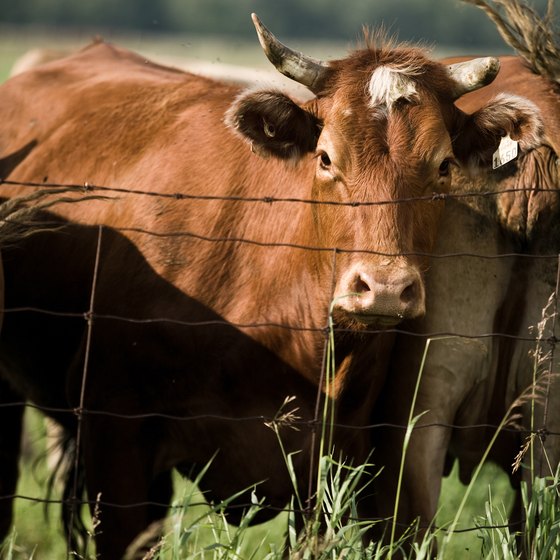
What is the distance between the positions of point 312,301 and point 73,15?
59.5 meters

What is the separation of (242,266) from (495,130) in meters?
1.23

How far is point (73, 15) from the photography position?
62.0 metres

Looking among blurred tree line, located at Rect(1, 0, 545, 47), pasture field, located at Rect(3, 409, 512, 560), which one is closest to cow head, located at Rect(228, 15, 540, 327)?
pasture field, located at Rect(3, 409, 512, 560)

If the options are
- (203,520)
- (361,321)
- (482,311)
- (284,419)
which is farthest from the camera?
(203,520)

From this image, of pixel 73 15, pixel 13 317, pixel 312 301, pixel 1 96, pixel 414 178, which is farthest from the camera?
pixel 73 15

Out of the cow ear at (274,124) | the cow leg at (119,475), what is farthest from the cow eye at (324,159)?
the cow leg at (119,475)

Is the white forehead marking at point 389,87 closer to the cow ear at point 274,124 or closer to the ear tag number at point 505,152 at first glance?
the cow ear at point 274,124

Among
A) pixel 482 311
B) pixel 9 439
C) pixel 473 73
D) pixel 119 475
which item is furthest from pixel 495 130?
pixel 9 439

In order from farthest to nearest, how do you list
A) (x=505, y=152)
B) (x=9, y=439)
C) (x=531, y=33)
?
(x=9, y=439), (x=531, y=33), (x=505, y=152)

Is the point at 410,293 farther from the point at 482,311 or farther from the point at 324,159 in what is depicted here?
the point at 482,311

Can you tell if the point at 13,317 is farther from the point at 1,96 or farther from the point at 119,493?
the point at 1,96

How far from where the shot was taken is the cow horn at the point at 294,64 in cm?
474

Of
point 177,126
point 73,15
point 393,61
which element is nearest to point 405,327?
point 393,61

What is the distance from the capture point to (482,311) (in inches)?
205
